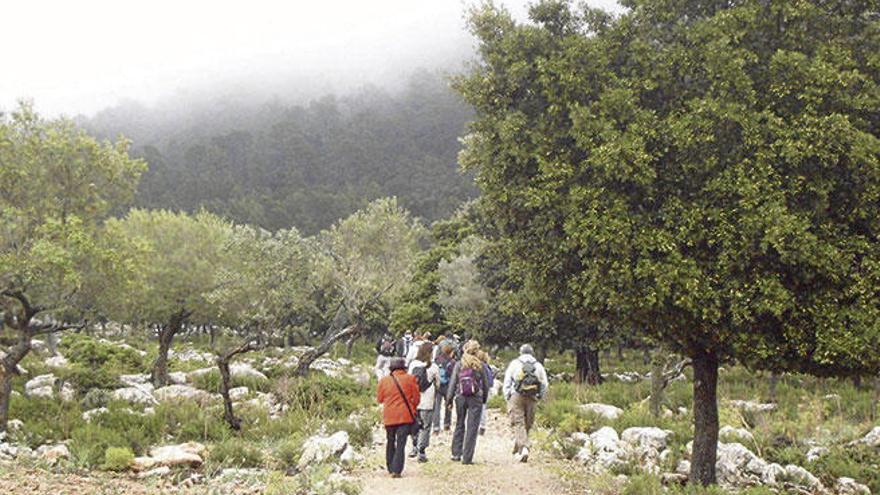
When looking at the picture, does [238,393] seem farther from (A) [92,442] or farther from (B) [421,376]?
(B) [421,376]

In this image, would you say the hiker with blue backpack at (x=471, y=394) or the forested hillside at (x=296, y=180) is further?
the forested hillside at (x=296, y=180)

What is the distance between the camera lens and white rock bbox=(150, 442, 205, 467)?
1246 cm

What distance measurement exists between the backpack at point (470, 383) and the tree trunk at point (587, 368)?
15651mm

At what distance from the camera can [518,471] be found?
1214 cm

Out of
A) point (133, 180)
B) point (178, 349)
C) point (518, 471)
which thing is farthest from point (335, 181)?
point (518, 471)

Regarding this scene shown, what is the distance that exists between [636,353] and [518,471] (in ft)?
131

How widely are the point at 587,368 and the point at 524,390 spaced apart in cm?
1701

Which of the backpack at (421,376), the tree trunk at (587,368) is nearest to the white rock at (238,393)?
the backpack at (421,376)

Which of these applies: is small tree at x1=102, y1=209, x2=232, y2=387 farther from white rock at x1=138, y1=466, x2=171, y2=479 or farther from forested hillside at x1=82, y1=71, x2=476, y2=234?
forested hillside at x1=82, y1=71, x2=476, y2=234

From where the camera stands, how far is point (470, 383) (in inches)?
480

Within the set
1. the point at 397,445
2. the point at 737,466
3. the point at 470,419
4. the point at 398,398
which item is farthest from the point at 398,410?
the point at 737,466

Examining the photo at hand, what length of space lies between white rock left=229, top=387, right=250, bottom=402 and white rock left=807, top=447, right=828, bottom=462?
17081mm

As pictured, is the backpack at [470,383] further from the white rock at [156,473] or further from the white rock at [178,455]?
the white rock at [156,473]

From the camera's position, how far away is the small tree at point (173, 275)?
91.5 feet
